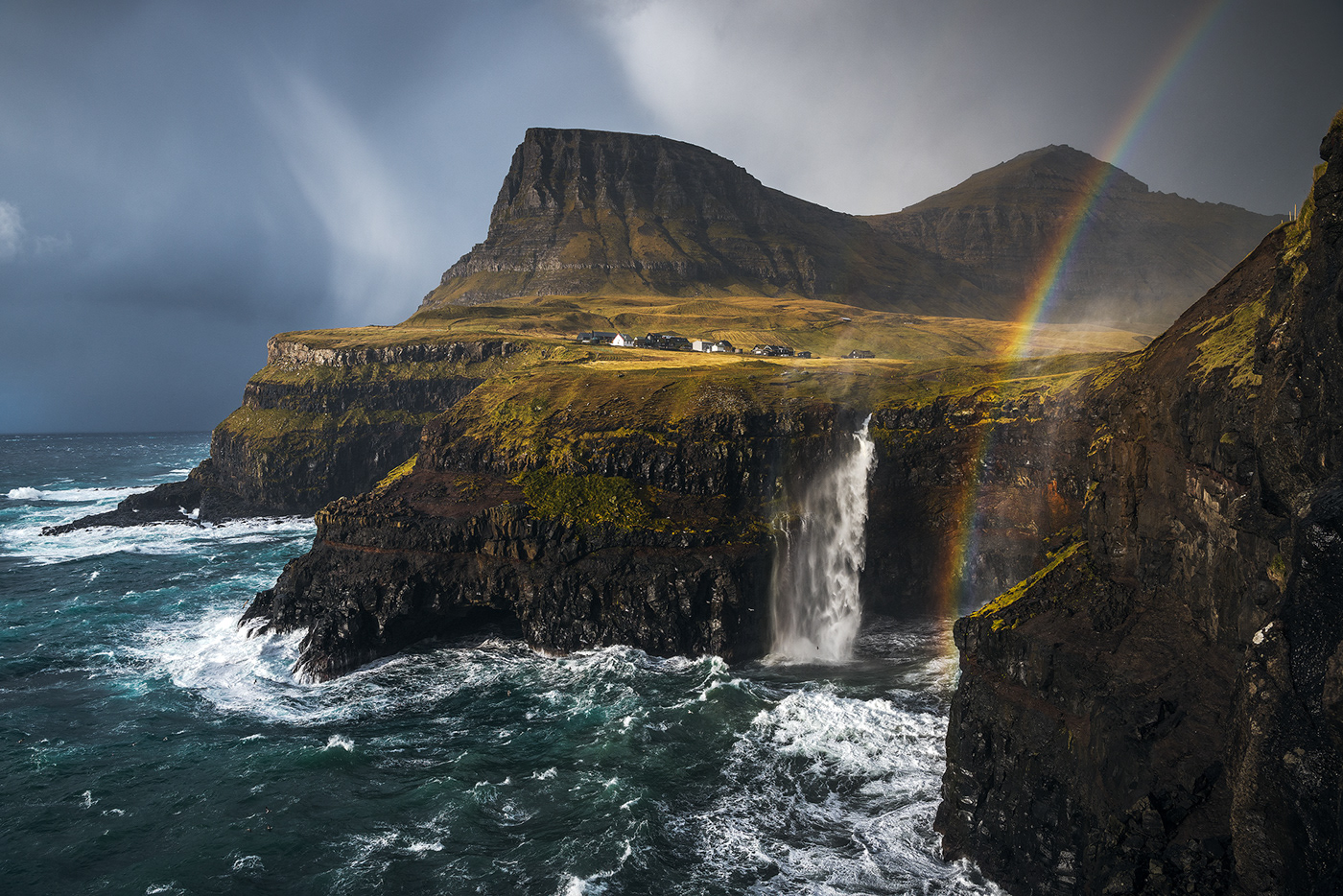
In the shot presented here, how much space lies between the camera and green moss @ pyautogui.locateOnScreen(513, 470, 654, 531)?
51.9 metres

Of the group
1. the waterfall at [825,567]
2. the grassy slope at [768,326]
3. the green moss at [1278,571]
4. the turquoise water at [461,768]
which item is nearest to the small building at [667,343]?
the grassy slope at [768,326]

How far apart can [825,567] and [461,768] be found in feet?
91.7

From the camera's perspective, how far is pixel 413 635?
171 ft

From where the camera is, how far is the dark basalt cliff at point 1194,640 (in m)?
15.3

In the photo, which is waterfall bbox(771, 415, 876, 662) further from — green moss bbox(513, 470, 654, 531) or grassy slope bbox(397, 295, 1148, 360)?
grassy slope bbox(397, 295, 1148, 360)

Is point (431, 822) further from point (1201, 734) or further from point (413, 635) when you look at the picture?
point (1201, 734)

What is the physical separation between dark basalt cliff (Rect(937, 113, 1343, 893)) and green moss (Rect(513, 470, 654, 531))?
89.3 ft

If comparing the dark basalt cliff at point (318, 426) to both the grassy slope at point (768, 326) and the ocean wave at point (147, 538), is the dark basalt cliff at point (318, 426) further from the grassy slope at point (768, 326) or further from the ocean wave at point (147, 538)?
the grassy slope at point (768, 326)

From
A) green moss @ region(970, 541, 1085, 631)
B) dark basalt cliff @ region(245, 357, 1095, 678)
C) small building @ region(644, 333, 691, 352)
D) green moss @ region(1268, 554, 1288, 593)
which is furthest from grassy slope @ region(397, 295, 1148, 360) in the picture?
green moss @ region(1268, 554, 1288, 593)

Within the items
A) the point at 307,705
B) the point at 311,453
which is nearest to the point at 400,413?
the point at 311,453

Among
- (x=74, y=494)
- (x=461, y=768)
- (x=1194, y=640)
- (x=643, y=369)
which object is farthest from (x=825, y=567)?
(x=74, y=494)

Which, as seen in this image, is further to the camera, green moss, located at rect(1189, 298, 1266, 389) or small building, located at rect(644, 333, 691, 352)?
small building, located at rect(644, 333, 691, 352)

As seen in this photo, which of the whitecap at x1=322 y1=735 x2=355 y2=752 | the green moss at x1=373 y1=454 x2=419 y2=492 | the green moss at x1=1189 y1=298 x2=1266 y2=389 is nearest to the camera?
the green moss at x1=1189 y1=298 x2=1266 y2=389

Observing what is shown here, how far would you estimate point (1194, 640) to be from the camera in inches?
933
